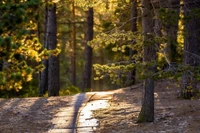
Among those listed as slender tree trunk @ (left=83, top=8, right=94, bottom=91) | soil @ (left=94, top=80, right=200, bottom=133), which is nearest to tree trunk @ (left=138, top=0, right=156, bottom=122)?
soil @ (left=94, top=80, right=200, bottom=133)

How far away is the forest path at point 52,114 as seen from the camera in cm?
1117

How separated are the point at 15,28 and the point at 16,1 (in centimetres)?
75

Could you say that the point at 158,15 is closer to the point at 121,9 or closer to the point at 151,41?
the point at 151,41

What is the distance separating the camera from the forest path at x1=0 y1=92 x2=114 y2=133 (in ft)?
36.7

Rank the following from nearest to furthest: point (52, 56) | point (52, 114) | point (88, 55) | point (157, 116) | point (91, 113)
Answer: point (157, 116) → point (91, 113) → point (52, 114) → point (52, 56) → point (88, 55)

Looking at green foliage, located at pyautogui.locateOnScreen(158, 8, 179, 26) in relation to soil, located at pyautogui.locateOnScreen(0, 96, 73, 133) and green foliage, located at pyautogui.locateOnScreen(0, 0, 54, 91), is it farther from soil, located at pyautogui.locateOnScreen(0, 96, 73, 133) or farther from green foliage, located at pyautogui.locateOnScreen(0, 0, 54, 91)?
soil, located at pyautogui.locateOnScreen(0, 96, 73, 133)

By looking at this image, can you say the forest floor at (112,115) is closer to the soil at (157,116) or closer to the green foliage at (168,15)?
the soil at (157,116)

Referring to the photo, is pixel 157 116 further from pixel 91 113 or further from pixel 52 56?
pixel 52 56

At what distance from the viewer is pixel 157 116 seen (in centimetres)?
1158

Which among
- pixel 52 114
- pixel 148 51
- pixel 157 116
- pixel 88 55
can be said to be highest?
pixel 148 51

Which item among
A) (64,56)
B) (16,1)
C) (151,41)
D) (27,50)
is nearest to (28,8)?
(16,1)

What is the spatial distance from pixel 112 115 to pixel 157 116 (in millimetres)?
1578

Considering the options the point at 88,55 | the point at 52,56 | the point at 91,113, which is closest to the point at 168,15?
the point at 91,113

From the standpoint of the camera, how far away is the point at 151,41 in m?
9.38
